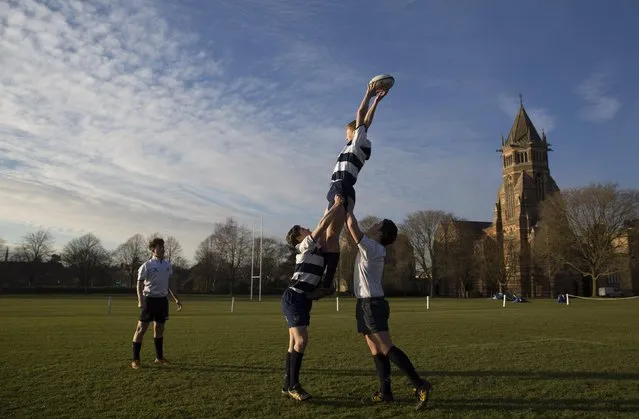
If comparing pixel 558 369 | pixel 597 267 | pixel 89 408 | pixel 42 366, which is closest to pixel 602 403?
pixel 558 369

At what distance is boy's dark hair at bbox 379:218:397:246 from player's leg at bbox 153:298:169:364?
4.49 metres

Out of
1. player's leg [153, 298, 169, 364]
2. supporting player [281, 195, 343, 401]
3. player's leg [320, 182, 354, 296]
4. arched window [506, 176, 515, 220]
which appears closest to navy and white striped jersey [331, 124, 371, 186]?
player's leg [320, 182, 354, 296]

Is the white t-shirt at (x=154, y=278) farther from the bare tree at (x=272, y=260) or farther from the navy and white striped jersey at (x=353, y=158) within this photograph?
the bare tree at (x=272, y=260)

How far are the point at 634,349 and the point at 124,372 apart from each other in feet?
33.3

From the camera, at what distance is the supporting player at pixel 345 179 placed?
5.94 metres

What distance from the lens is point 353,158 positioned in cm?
614

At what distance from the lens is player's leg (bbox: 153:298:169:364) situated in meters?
8.20

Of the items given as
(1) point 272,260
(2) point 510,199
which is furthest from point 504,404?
(2) point 510,199

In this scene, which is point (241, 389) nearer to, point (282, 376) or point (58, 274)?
point (282, 376)

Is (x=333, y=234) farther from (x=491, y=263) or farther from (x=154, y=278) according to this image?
(x=491, y=263)

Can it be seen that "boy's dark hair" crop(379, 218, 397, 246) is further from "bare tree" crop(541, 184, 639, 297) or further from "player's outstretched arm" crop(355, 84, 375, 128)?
"bare tree" crop(541, 184, 639, 297)

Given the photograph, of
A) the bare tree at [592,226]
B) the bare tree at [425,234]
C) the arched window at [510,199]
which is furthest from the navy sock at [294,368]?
the arched window at [510,199]

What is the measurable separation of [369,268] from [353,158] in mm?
1414

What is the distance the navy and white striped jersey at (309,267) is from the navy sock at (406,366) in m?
1.25
